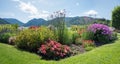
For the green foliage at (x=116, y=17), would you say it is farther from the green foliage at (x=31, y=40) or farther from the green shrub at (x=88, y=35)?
the green foliage at (x=31, y=40)

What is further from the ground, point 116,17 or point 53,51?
point 116,17

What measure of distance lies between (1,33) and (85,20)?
909 cm

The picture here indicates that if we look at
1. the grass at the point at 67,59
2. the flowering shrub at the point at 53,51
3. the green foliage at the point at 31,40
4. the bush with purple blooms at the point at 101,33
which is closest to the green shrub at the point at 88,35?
the bush with purple blooms at the point at 101,33

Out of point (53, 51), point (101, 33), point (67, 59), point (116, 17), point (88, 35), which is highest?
point (116, 17)

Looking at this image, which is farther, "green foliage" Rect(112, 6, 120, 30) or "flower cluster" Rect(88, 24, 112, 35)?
"green foliage" Rect(112, 6, 120, 30)

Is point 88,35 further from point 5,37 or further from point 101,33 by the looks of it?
point 5,37

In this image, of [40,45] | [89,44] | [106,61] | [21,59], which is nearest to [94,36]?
[89,44]

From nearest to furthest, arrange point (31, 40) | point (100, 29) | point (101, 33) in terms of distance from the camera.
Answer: point (31, 40) < point (101, 33) < point (100, 29)

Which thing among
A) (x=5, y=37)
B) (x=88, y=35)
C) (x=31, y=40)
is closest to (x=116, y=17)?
(x=88, y=35)

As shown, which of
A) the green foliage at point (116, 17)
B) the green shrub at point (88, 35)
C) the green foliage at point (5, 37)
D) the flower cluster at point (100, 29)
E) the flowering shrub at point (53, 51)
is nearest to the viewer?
the flowering shrub at point (53, 51)

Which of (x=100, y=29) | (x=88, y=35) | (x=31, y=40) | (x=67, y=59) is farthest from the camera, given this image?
(x=100, y=29)

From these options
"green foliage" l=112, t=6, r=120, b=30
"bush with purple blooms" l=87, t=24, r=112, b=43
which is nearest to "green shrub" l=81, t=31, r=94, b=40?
"bush with purple blooms" l=87, t=24, r=112, b=43

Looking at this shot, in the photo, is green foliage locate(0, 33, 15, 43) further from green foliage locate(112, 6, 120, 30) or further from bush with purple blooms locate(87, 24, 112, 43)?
green foliage locate(112, 6, 120, 30)

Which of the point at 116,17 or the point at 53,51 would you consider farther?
the point at 116,17
